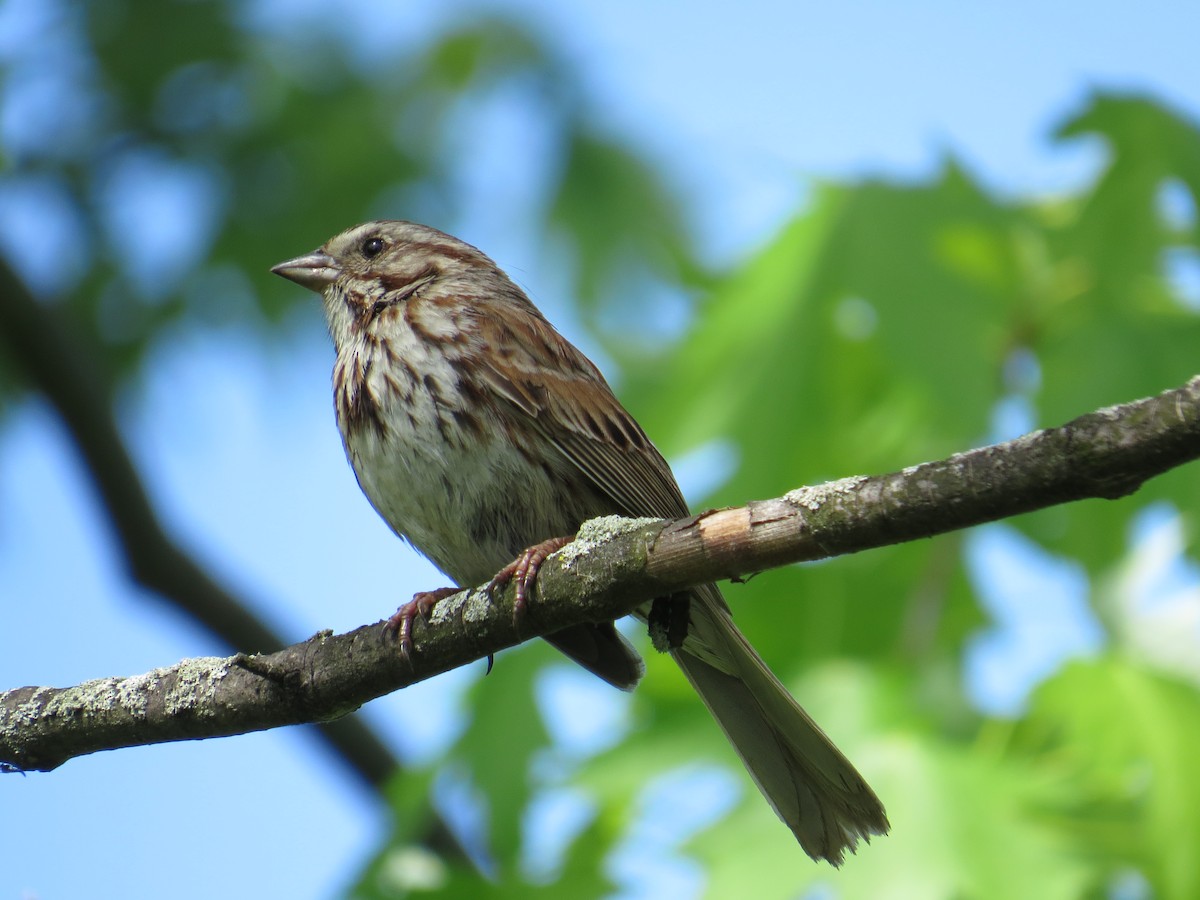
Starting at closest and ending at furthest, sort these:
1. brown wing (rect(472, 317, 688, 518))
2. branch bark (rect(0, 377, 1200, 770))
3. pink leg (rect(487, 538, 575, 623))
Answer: branch bark (rect(0, 377, 1200, 770))
pink leg (rect(487, 538, 575, 623))
brown wing (rect(472, 317, 688, 518))

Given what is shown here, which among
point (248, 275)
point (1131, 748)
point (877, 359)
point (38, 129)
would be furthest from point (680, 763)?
point (38, 129)

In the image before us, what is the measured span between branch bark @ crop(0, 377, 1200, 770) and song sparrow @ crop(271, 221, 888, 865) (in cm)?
78

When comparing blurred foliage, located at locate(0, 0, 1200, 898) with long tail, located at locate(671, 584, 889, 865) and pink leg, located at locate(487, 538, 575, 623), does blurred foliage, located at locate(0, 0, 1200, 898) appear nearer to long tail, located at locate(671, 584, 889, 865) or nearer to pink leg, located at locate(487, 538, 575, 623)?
long tail, located at locate(671, 584, 889, 865)

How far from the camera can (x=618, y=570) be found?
112 inches

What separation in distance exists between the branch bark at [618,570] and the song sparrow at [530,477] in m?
0.78

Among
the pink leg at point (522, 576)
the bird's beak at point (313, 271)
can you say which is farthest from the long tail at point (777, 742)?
the bird's beak at point (313, 271)

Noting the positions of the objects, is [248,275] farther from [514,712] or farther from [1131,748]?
[1131,748]

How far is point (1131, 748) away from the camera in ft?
13.7

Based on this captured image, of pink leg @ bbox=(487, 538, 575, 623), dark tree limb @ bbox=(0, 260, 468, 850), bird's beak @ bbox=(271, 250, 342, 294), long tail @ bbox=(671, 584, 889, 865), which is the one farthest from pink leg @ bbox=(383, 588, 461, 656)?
dark tree limb @ bbox=(0, 260, 468, 850)

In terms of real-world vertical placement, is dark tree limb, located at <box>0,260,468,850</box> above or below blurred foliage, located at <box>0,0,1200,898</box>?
above

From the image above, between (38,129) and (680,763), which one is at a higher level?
(38,129)

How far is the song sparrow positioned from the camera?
3717mm

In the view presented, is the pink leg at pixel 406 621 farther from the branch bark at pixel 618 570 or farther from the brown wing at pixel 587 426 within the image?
the brown wing at pixel 587 426

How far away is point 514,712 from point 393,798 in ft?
2.19
